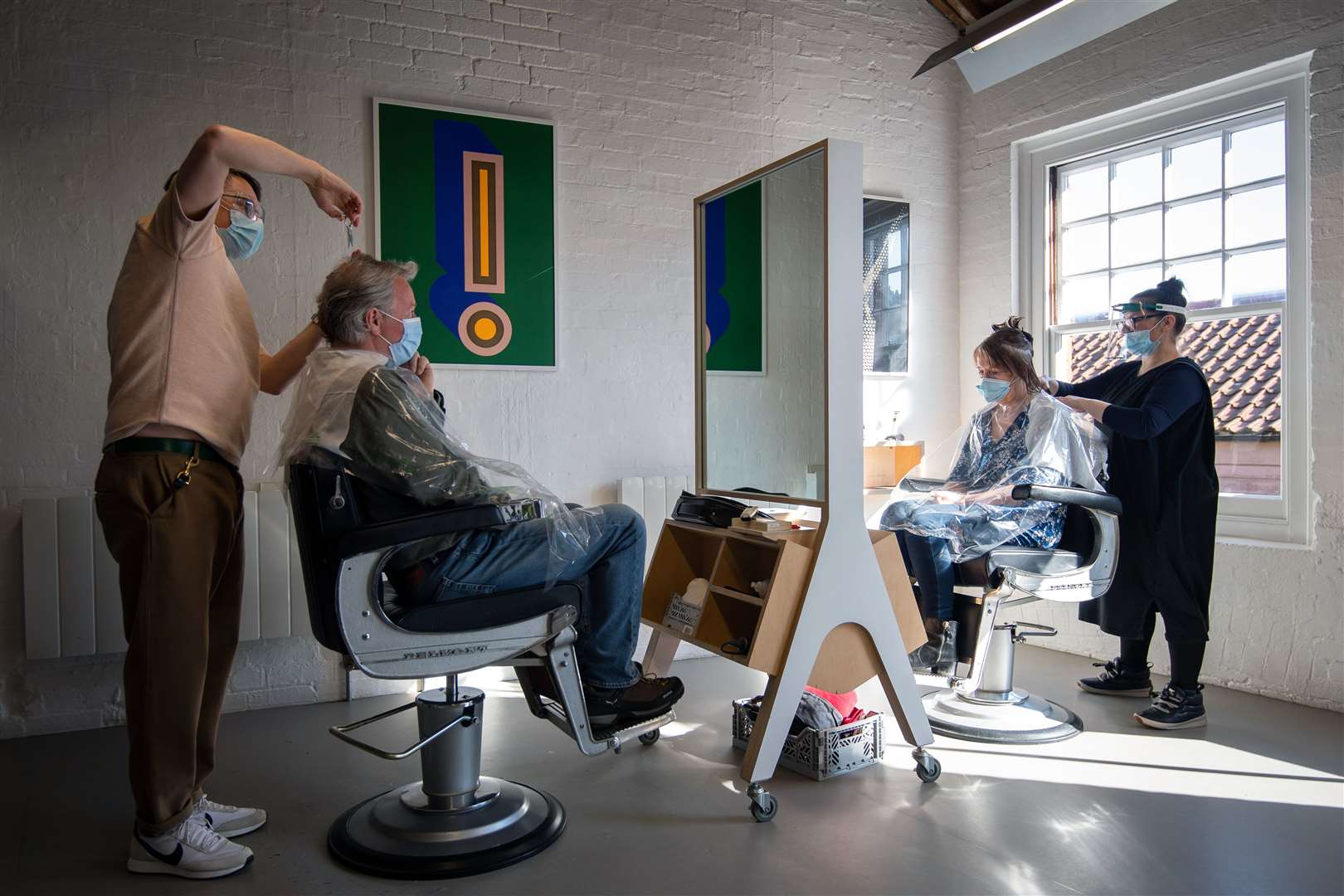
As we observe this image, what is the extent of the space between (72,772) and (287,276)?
1802 mm

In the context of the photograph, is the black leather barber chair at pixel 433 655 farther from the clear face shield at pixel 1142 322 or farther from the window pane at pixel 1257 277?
the window pane at pixel 1257 277

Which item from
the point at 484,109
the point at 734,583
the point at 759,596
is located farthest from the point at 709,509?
the point at 484,109

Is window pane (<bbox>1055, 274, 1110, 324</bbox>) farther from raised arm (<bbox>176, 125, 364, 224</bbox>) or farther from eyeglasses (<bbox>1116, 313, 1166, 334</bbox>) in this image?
raised arm (<bbox>176, 125, 364, 224</bbox>)

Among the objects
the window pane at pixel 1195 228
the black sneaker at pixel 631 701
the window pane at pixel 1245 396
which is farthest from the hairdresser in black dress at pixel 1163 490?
the black sneaker at pixel 631 701

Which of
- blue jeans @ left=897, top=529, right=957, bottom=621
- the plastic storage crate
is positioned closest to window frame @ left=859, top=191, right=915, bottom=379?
blue jeans @ left=897, top=529, right=957, bottom=621

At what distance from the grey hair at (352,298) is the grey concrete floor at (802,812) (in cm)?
126

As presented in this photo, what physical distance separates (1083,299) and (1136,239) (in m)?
0.37

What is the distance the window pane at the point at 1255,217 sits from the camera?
12.2 feet

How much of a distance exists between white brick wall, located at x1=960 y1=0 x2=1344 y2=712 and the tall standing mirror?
2.15 meters

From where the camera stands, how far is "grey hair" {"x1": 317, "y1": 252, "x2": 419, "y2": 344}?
2281mm

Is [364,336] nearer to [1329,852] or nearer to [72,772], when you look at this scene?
[72,772]

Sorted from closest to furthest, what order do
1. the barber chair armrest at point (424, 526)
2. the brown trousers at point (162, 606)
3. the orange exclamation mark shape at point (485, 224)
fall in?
the barber chair armrest at point (424, 526) → the brown trousers at point (162, 606) → the orange exclamation mark shape at point (485, 224)

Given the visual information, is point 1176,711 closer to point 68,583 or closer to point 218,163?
point 218,163

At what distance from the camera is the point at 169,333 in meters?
2.15
